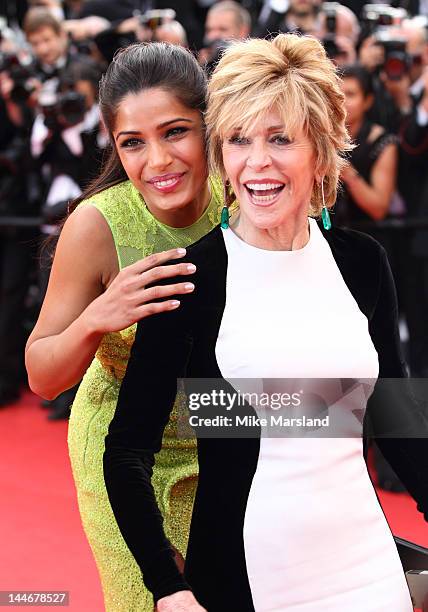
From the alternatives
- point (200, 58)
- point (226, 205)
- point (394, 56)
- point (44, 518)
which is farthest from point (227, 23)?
point (226, 205)

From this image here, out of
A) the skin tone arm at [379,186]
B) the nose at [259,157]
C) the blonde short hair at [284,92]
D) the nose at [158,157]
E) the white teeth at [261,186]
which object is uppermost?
the skin tone arm at [379,186]

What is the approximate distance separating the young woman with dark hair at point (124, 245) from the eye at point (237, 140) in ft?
0.86

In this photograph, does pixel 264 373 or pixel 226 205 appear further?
pixel 226 205

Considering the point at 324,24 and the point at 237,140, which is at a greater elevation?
the point at 324,24

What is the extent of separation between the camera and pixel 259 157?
5.53 feet

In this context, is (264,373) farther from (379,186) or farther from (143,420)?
(379,186)

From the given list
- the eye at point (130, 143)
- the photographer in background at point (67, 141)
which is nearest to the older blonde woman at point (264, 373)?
the eye at point (130, 143)

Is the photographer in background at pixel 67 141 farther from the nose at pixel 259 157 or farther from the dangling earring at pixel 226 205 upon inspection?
the nose at pixel 259 157

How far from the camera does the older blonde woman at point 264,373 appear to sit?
1660 mm

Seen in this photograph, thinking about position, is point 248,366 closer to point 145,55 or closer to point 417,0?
point 145,55

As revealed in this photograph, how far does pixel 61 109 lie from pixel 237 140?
332cm

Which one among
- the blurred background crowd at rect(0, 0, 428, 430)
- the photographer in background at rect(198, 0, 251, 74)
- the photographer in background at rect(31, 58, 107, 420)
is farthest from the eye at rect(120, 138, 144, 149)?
the photographer in background at rect(198, 0, 251, 74)

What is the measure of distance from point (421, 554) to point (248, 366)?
1.62 ft

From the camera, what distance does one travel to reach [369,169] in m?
4.55
